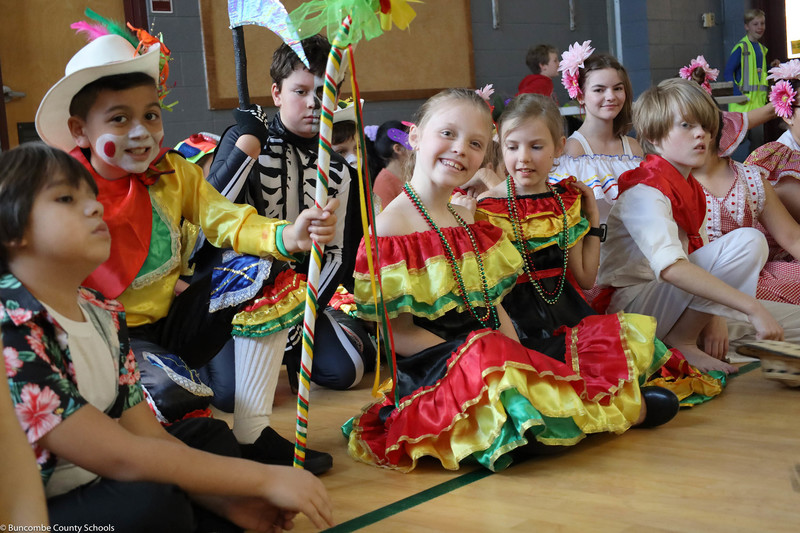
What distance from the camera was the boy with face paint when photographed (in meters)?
2.38

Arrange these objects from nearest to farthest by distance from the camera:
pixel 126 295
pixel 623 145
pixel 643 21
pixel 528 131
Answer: pixel 126 295 < pixel 528 131 < pixel 623 145 < pixel 643 21

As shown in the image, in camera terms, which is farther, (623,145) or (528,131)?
Answer: (623,145)

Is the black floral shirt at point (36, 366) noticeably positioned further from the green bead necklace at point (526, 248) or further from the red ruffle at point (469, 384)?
the green bead necklace at point (526, 248)

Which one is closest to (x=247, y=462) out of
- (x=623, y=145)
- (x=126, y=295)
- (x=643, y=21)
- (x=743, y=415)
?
(x=126, y=295)

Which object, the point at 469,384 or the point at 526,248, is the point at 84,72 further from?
the point at 526,248

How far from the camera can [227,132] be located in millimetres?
2510

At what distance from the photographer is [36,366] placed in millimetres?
1181

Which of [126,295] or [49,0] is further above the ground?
[49,0]

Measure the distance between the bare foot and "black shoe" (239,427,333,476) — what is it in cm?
123

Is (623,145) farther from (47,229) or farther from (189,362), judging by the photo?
(47,229)

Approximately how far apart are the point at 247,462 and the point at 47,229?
1.48ft

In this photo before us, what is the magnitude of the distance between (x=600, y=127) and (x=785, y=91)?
2.49ft

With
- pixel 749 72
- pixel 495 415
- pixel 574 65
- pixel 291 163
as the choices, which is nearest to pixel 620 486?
pixel 495 415

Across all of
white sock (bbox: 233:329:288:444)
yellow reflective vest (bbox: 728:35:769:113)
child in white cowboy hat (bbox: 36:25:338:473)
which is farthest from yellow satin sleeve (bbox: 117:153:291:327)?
yellow reflective vest (bbox: 728:35:769:113)
